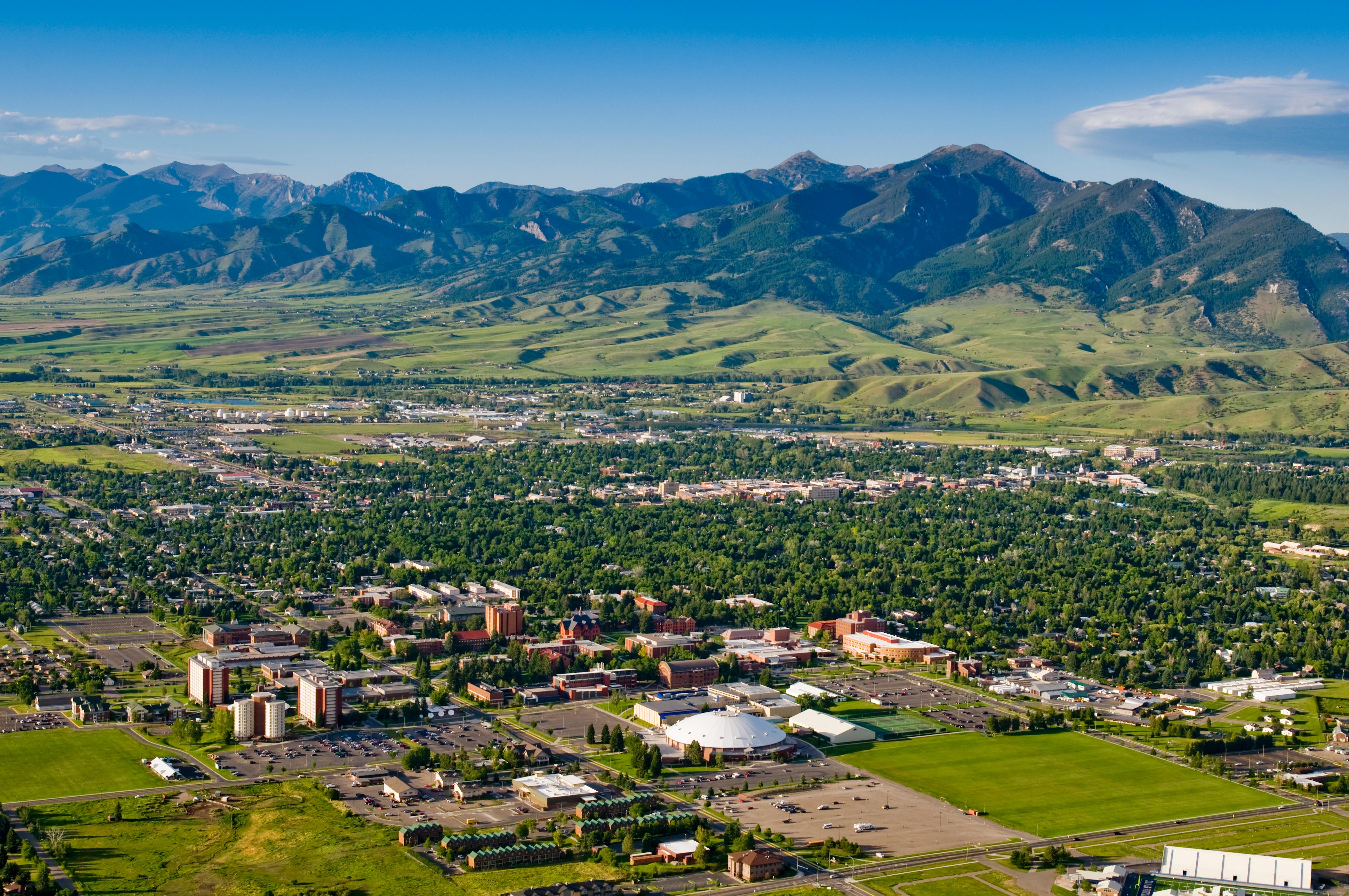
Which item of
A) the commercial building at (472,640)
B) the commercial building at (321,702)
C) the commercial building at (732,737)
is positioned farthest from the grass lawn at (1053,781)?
the commercial building at (472,640)

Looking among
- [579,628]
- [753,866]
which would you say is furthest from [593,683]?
[753,866]

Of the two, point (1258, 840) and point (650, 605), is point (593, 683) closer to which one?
point (650, 605)

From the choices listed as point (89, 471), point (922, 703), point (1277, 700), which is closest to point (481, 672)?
point (922, 703)

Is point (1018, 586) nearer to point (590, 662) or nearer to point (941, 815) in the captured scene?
point (590, 662)

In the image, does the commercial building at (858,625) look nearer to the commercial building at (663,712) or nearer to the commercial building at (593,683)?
the commercial building at (593,683)

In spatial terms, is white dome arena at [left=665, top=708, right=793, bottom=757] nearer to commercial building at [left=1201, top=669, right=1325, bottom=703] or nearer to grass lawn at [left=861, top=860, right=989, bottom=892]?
grass lawn at [left=861, top=860, right=989, bottom=892]

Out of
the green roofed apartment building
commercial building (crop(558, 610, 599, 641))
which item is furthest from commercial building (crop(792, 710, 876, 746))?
commercial building (crop(558, 610, 599, 641))

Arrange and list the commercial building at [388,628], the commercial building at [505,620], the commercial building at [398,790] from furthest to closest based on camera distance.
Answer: the commercial building at [505,620] → the commercial building at [388,628] → the commercial building at [398,790]
